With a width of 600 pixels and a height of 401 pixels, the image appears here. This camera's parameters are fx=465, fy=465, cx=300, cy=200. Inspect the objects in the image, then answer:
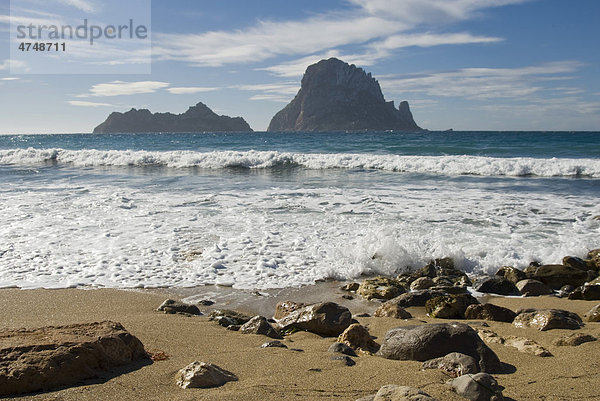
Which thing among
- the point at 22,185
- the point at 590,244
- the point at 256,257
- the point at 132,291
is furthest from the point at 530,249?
the point at 22,185

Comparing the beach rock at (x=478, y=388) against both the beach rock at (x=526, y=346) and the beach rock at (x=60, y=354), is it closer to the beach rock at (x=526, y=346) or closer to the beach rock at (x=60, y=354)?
the beach rock at (x=526, y=346)

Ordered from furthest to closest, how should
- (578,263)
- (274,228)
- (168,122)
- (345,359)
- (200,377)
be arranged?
(168,122) < (274,228) < (578,263) < (345,359) < (200,377)

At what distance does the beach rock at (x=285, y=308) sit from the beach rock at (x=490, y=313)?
5.61ft

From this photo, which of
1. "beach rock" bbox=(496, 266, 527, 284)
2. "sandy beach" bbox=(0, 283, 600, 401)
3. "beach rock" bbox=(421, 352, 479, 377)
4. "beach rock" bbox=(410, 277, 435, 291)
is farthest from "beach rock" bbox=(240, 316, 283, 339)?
"beach rock" bbox=(496, 266, 527, 284)

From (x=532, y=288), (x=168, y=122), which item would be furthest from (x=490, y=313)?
(x=168, y=122)

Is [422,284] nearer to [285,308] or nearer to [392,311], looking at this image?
[392,311]

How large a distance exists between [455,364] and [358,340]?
2.87 ft

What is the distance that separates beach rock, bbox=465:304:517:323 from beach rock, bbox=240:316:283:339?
80.1 inches

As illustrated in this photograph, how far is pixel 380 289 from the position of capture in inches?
220

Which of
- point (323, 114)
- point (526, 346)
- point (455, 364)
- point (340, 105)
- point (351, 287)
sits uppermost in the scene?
point (340, 105)

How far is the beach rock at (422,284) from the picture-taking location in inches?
229

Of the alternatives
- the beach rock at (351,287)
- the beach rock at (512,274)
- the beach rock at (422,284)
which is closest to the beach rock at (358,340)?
the beach rock at (351,287)

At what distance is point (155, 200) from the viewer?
37.5 ft

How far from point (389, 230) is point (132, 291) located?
439 cm
